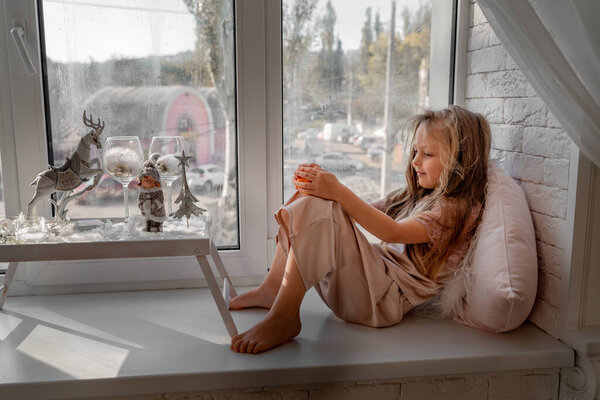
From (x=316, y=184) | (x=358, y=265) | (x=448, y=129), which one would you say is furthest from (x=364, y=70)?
(x=358, y=265)

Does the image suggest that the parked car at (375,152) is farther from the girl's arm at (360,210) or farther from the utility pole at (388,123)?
the girl's arm at (360,210)

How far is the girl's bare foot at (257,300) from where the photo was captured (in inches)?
67.7

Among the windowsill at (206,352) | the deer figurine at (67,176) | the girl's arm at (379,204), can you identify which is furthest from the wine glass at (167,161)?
the girl's arm at (379,204)

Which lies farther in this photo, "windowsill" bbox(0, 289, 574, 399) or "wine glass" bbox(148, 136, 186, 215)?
"wine glass" bbox(148, 136, 186, 215)

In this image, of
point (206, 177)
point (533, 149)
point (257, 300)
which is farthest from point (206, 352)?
point (533, 149)

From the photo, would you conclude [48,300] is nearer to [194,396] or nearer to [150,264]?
[150,264]

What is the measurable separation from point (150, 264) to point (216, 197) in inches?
12.1

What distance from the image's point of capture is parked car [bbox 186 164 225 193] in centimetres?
191

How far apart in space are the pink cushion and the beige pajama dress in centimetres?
9

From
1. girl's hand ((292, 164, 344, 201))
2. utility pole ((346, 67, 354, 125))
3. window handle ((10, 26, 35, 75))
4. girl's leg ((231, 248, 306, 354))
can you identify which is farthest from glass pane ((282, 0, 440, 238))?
window handle ((10, 26, 35, 75))

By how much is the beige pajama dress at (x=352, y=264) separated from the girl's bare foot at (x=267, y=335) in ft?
0.37

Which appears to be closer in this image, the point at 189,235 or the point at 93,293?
the point at 189,235

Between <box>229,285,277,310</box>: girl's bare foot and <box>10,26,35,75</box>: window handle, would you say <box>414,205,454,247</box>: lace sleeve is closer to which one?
<box>229,285,277,310</box>: girl's bare foot

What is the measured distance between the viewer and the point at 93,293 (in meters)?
1.88
